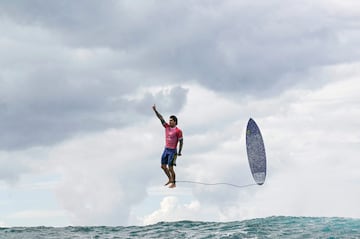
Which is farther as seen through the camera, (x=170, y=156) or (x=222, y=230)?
(x=170, y=156)

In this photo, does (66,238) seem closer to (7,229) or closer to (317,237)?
(7,229)

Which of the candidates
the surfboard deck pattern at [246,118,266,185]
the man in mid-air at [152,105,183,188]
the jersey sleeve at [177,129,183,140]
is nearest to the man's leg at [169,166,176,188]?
the man in mid-air at [152,105,183,188]

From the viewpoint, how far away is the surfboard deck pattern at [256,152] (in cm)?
3180

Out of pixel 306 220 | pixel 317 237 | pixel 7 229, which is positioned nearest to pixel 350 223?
pixel 306 220

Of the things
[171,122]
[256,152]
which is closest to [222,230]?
[171,122]

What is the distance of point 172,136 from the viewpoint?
27.3 meters

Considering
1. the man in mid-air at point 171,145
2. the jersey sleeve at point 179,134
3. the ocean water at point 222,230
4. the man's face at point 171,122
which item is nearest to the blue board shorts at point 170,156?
the man in mid-air at point 171,145

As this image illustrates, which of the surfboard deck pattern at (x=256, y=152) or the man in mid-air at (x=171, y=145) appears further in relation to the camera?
the surfboard deck pattern at (x=256, y=152)

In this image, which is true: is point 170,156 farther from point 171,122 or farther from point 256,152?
point 256,152

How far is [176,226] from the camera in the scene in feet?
91.5

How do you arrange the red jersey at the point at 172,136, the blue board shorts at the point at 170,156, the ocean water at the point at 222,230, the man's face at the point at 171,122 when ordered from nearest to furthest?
the ocean water at the point at 222,230
the man's face at the point at 171,122
the red jersey at the point at 172,136
the blue board shorts at the point at 170,156

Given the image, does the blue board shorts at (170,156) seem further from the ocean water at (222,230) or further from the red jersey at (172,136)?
the ocean water at (222,230)

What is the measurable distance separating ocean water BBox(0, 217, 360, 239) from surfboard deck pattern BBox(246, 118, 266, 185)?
329 centimetres

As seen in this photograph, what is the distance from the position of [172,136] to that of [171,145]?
0.47m
